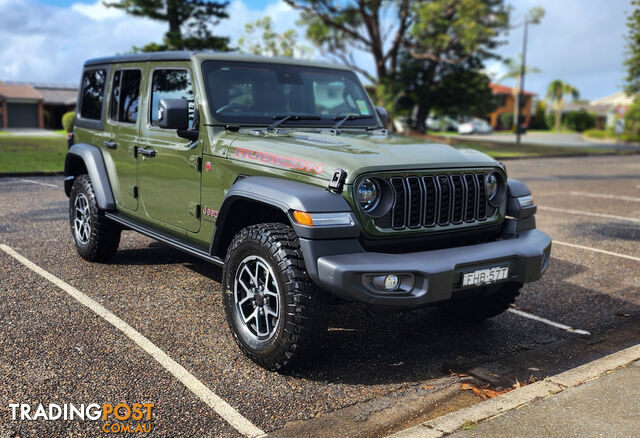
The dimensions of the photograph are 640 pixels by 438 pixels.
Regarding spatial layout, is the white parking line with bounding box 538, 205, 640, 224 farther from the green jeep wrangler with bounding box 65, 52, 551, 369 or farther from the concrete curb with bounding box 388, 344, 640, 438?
the concrete curb with bounding box 388, 344, 640, 438

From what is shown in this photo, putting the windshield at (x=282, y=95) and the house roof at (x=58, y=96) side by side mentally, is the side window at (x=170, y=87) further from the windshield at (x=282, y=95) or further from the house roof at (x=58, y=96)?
the house roof at (x=58, y=96)

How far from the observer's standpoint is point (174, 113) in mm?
4355

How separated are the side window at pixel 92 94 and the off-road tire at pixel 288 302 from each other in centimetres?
308

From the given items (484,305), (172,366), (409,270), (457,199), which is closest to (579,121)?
(484,305)

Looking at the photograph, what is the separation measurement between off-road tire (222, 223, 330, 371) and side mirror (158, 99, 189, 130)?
1.08 metres

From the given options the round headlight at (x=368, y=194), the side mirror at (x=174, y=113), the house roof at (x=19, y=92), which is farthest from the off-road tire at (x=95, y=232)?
the house roof at (x=19, y=92)

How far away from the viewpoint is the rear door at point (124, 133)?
17.8 ft

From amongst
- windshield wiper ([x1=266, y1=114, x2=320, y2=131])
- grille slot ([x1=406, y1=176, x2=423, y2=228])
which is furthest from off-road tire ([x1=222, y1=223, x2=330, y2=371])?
windshield wiper ([x1=266, y1=114, x2=320, y2=131])

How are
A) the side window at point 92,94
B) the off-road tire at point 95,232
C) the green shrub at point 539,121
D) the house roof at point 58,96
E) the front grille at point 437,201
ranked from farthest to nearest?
1. the green shrub at point 539,121
2. the house roof at point 58,96
3. the side window at point 92,94
4. the off-road tire at point 95,232
5. the front grille at point 437,201

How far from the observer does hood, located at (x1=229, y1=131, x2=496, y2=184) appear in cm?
369

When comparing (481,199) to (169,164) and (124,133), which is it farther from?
(124,133)

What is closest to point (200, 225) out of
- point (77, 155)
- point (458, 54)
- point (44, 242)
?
point (77, 155)

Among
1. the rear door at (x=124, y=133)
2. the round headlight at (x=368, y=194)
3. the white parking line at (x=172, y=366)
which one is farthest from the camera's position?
the rear door at (x=124, y=133)

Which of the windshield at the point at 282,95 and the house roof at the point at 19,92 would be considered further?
the house roof at the point at 19,92
